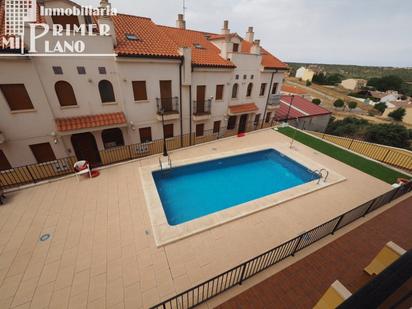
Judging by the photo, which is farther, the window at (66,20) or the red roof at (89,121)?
the red roof at (89,121)

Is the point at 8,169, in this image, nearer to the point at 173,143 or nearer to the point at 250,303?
the point at 173,143

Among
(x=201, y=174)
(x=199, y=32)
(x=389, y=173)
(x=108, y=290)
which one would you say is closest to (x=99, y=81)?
(x=201, y=174)

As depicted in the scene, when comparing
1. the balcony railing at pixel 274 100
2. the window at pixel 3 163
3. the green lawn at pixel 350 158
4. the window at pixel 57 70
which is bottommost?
the green lawn at pixel 350 158

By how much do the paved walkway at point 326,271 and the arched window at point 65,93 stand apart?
40.7ft

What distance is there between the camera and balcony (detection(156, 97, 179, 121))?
496 inches

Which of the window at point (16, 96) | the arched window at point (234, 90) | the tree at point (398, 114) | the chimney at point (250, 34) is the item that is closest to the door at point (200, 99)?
the arched window at point (234, 90)

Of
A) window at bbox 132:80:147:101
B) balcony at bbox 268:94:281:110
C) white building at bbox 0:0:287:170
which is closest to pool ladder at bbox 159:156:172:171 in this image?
white building at bbox 0:0:287:170

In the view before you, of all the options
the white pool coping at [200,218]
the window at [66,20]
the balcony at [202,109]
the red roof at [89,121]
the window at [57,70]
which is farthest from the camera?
the balcony at [202,109]

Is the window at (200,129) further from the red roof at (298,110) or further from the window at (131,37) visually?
the red roof at (298,110)

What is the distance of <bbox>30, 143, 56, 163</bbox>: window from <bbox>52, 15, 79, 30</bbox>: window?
668 cm

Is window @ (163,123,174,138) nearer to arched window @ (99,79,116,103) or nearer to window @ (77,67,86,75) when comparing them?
arched window @ (99,79,116,103)

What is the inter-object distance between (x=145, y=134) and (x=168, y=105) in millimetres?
2832

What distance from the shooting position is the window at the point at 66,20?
898cm

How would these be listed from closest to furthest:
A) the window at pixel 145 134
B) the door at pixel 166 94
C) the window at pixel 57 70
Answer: the window at pixel 57 70
the door at pixel 166 94
the window at pixel 145 134
